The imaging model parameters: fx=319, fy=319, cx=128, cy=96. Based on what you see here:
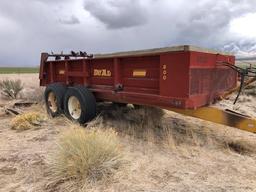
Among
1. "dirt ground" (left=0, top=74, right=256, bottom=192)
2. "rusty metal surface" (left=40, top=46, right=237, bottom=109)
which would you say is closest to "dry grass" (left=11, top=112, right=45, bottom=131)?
"dirt ground" (left=0, top=74, right=256, bottom=192)

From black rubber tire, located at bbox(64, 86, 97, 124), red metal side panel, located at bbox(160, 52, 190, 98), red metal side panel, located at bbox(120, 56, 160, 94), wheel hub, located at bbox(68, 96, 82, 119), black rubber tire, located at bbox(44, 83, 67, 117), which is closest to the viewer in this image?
red metal side panel, located at bbox(160, 52, 190, 98)

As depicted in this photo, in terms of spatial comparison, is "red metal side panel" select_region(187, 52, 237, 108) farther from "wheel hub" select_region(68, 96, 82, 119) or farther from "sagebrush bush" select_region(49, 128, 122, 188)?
"wheel hub" select_region(68, 96, 82, 119)

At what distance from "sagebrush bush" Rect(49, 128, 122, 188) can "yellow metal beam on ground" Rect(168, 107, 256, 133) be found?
62.6 inches

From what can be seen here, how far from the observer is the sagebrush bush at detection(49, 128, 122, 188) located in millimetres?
3883

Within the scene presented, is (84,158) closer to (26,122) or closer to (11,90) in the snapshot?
(26,122)

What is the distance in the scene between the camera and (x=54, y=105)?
8.38 meters

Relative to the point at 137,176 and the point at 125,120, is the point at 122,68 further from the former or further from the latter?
the point at 137,176

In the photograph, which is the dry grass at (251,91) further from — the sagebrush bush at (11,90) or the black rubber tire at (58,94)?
the sagebrush bush at (11,90)

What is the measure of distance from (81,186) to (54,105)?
493 cm

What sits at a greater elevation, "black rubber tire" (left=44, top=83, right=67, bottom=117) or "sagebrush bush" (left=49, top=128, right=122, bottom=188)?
"black rubber tire" (left=44, top=83, right=67, bottom=117)

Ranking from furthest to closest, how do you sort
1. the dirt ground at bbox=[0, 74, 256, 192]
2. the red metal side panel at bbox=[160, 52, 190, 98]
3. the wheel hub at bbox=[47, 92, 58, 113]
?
the wheel hub at bbox=[47, 92, 58, 113]
the red metal side panel at bbox=[160, 52, 190, 98]
the dirt ground at bbox=[0, 74, 256, 192]

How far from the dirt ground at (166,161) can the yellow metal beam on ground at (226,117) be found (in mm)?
438

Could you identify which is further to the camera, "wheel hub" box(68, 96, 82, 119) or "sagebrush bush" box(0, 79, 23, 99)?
"sagebrush bush" box(0, 79, 23, 99)

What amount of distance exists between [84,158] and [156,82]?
2040mm
